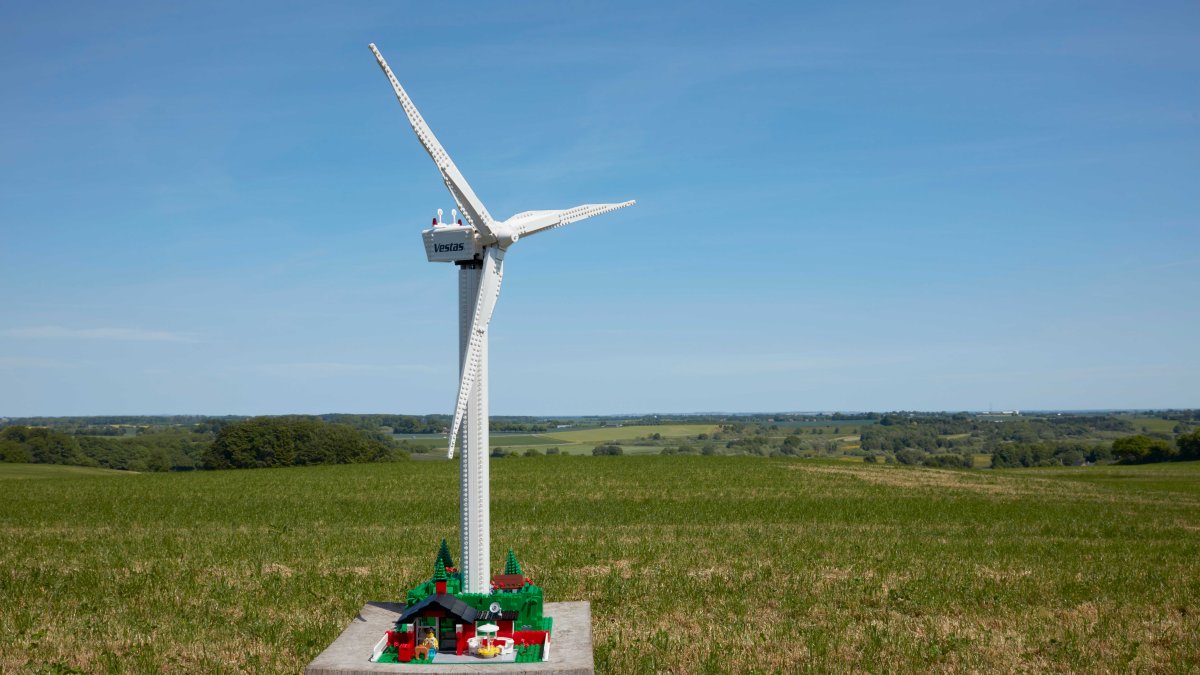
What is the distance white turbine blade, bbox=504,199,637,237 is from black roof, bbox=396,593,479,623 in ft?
13.5

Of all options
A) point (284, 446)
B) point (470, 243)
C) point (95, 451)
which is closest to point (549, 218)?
point (470, 243)

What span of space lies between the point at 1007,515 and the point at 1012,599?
15.2m

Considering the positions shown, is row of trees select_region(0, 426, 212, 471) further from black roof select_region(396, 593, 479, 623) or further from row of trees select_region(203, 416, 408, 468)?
black roof select_region(396, 593, 479, 623)

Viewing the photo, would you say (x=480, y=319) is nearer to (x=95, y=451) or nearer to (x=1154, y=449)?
(x=95, y=451)

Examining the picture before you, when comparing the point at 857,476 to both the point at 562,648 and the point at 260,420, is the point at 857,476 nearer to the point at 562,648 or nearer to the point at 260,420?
the point at 562,648

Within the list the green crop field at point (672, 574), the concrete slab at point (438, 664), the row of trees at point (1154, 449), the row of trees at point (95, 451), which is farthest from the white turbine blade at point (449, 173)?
the row of trees at point (1154, 449)

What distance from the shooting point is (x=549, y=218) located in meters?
10.8

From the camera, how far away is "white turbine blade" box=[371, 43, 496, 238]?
917cm

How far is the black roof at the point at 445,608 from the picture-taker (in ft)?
31.7

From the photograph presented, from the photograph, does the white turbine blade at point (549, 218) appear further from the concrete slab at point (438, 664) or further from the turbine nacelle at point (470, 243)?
the concrete slab at point (438, 664)

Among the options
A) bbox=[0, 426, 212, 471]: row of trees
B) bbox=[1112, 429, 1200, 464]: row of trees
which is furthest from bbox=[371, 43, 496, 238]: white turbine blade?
bbox=[1112, 429, 1200, 464]: row of trees

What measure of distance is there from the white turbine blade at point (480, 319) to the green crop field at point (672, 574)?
383cm

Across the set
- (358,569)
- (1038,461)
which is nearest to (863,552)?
(358,569)

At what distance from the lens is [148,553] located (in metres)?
19.5
